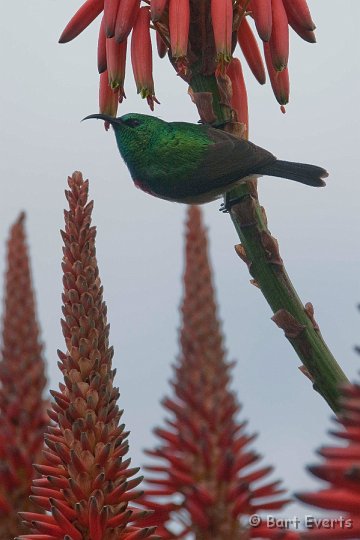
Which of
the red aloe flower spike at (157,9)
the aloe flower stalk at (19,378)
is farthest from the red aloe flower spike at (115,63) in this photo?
the aloe flower stalk at (19,378)

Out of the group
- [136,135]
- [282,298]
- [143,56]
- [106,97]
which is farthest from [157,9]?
[136,135]

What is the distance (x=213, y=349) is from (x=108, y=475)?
149 inches

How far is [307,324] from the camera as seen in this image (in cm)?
278

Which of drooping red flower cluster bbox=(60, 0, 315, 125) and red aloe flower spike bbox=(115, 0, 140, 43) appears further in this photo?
red aloe flower spike bbox=(115, 0, 140, 43)

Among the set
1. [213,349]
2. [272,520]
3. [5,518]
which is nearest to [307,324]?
[272,520]

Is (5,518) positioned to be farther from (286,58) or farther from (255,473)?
(286,58)

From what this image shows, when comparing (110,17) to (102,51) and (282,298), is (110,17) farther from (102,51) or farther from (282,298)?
(282,298)

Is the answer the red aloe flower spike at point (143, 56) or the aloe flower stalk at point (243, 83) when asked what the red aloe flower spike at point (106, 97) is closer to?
the aloe flower stalk at point (243, 83)

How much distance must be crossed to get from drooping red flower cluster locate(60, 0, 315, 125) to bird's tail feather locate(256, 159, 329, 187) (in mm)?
1145

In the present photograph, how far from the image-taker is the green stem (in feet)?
8.63

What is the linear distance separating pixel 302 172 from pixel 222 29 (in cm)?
187

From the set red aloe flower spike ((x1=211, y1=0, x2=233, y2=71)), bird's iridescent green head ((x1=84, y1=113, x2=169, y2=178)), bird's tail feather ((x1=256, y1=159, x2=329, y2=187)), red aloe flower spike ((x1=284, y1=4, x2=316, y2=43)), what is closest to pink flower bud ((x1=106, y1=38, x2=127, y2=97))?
red aloe flower spike ((x1=211, y1=0, x2=233, y2=71))

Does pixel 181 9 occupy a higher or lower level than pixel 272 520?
higher

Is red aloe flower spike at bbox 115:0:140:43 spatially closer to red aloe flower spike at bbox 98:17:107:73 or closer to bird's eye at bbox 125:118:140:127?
red aloe flower spike at bbox 98:17:107:73
